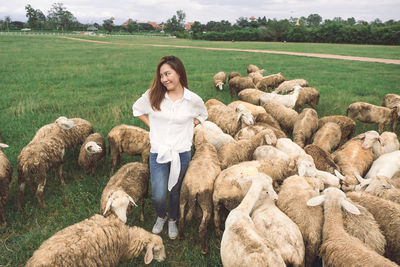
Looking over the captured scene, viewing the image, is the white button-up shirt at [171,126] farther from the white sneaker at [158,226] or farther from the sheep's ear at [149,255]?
the sheep's ear at [149,255]

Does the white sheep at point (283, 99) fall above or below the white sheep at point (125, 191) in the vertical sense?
above

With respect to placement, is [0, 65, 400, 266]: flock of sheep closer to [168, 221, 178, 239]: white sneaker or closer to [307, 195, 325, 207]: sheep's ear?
[307, 195, 325, 207]: sheep's ear

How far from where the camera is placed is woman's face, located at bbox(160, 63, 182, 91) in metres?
4.00

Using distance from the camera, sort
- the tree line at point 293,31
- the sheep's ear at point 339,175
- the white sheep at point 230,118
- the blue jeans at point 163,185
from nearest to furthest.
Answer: the blue jeans at point 163,185, the sheep's ear at point 339,175, the white sheep at point 230,118, the tree line at point 293,31

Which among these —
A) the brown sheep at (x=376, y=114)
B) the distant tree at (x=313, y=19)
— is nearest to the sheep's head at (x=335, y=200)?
the brown sheep at (x=376, y=114)

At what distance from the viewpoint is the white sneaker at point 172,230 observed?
4.30m

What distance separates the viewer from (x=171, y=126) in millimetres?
4121

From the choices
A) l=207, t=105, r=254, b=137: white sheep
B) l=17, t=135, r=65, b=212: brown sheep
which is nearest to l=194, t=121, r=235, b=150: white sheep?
l=207, t=105, r=254, b=137: white sheep

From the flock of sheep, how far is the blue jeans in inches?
7.1

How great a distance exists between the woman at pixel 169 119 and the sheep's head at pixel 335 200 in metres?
2.08

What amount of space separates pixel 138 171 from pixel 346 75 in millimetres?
16119

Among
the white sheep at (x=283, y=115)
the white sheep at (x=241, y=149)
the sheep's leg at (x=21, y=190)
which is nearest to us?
the sheep's leg at (x=21, y=190)

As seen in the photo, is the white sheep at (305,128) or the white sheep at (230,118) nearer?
the white sheep at (305,128)

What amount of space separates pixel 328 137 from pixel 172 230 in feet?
15.9
